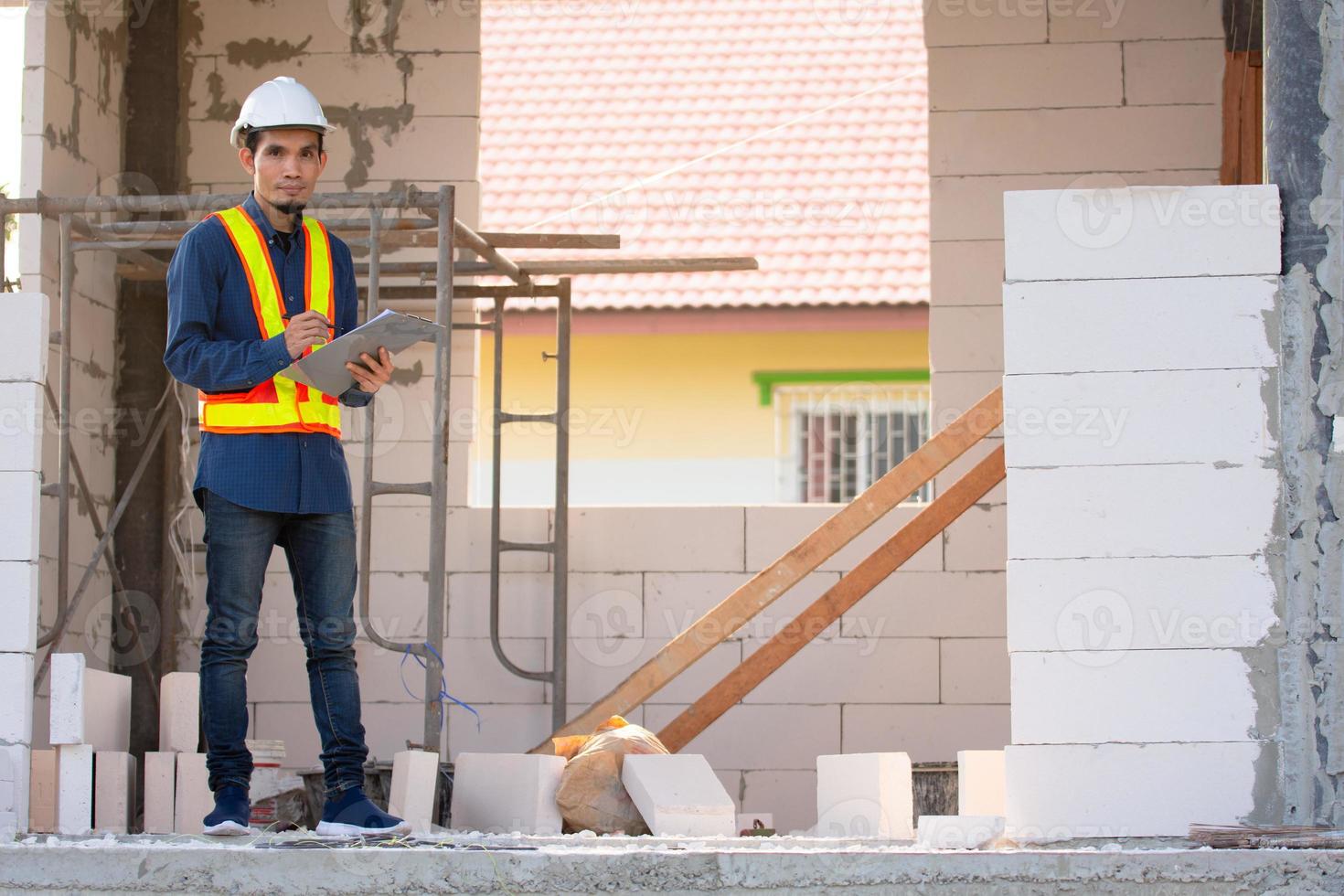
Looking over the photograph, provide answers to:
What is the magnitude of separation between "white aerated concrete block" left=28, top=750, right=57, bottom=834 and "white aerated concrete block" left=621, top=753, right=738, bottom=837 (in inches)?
56.7

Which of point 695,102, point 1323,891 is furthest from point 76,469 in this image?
point 695,102

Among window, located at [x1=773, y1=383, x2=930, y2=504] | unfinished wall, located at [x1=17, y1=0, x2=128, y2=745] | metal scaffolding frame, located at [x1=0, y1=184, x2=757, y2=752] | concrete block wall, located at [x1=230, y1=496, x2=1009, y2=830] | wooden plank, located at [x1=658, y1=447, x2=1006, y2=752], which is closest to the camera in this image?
metal scaffolding frame, located at [x1=0, y1=184, x2=757, y2=752]

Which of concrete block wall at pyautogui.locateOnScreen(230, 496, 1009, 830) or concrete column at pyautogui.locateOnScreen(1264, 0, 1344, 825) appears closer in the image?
concrete column at pyautogui.locateOnScreen(1264, 0, 1344, 825)

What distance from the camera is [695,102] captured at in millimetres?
14117

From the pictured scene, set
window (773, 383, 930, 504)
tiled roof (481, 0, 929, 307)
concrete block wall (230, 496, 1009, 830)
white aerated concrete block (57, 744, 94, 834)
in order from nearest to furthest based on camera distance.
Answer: white aerated concrete block (57, 744, 94, 834)
concrete block wall (230, 496, 1009, 830)
tiled roof (481, 0, 929, 307)
window (773, 383, 930, 504)

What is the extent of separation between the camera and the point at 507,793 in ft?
15.7

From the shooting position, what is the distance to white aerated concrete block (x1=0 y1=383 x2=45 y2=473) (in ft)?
13.4

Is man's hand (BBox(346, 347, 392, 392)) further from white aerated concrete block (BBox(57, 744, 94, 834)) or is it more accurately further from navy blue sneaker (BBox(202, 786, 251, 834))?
white aerated concrete block (BBox(57, 744, 94, 834))

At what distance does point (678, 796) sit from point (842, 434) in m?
9.30

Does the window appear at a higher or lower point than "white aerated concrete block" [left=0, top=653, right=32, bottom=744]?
higher

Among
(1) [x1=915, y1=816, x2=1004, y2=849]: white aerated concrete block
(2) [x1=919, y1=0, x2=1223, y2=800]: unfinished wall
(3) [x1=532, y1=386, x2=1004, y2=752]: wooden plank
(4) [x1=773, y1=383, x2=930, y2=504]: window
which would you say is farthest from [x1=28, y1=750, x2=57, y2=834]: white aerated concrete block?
(4) [x1=773, y1=383, x2=930, y2=504]: window

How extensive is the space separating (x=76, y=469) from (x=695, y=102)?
873 cm

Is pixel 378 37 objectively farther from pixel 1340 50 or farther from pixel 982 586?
pixel 1340 50

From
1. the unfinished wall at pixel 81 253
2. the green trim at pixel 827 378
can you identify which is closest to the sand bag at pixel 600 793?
the unfinished wall at pixel 81 253
